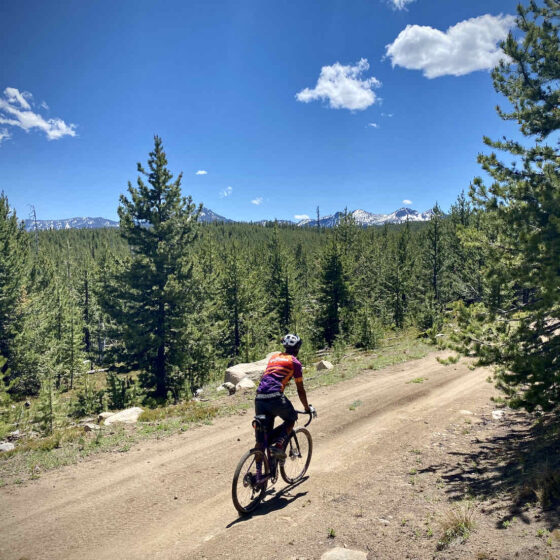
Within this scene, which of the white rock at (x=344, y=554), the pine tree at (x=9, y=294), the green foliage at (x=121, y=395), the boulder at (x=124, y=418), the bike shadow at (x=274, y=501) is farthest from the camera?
the pine tree at (x=9, y=294)

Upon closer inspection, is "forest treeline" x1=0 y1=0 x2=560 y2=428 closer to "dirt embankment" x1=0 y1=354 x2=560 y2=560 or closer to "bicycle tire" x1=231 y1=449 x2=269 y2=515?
"dirt embankment" x1=0 y1=354 x2=560 y2=560

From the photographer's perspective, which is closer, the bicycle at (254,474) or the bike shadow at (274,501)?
the bicycle at (254,474)

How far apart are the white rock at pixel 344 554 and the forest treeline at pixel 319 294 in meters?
4.16

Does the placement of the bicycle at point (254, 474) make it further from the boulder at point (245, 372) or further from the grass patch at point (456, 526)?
the boulder at point (245, 372)

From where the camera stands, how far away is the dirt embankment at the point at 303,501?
5188 mm

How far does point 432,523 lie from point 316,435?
442 cm

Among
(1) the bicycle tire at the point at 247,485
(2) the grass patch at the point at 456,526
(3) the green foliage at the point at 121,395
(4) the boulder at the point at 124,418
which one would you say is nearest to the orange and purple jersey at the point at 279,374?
(1) the bicycle tire at the point at 247,485

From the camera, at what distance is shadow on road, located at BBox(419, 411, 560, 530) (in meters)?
5.37

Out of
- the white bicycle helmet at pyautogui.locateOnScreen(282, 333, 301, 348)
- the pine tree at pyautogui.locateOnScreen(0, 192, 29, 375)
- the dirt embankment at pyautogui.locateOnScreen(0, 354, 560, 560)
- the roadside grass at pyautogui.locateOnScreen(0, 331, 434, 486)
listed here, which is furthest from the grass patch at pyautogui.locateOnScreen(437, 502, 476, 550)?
the pine tree at pyautogui.locateOnScreen(0, 192, 29, 375)

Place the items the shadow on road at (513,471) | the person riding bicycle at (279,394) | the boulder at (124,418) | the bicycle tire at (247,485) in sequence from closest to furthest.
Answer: the shadow on road at (513,471)
the bicycle tire at (247,485)
the person riding bicycle at (279,394)
the boulder at (124,418)

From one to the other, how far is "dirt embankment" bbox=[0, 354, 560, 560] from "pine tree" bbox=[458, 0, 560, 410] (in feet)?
7.62

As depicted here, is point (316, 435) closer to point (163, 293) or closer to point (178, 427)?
point (178, 427)

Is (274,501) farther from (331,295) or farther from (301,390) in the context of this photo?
(331,295)

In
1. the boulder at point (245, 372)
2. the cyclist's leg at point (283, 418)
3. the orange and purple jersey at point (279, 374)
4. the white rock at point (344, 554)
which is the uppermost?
the orange and purple jersey at point (279, 374)
